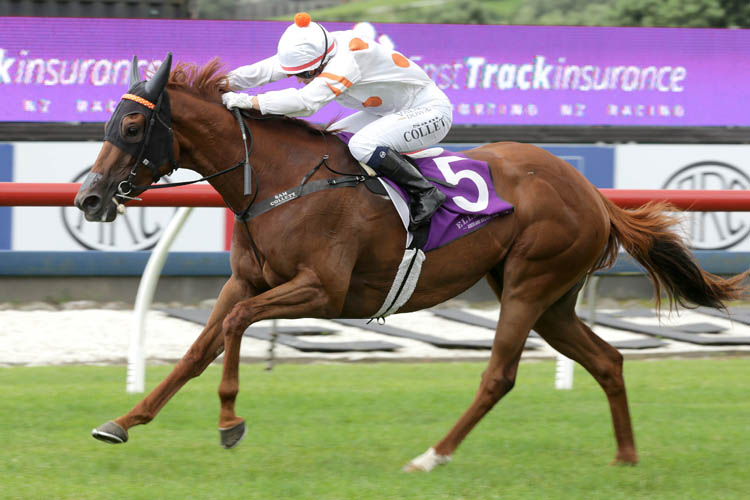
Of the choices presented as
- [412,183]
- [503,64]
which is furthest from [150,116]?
[503,64]

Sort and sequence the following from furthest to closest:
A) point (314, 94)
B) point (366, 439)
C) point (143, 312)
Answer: point (143, 312) → point (366, 439) → point (314, 94)

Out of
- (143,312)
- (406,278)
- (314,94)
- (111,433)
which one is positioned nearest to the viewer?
(111,433)

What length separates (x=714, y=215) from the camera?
397 inches

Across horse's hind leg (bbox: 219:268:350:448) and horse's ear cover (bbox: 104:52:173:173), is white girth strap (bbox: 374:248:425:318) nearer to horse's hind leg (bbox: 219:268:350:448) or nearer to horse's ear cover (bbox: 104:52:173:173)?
horse's hind leg (bbox: 219:268:350:448)

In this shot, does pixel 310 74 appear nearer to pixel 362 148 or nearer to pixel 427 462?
pixel 362 148

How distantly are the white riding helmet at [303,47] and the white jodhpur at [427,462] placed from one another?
159 cm

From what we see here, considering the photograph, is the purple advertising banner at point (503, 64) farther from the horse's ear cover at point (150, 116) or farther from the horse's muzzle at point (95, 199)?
the horse's muzzle at point (95, 199)

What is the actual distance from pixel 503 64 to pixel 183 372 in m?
7.90

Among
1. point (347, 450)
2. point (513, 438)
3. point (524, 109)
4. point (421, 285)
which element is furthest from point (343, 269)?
point (524, 109)

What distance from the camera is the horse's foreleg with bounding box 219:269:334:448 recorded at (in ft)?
14.0

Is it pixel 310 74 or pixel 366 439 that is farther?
pixel 366 439

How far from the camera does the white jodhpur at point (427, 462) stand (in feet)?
14.4

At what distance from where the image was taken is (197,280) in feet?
31.1

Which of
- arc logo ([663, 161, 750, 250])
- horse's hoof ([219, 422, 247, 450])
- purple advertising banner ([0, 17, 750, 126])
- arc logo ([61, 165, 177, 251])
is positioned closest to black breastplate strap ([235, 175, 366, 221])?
horse's hoof ([219, 422, 247, 450])
